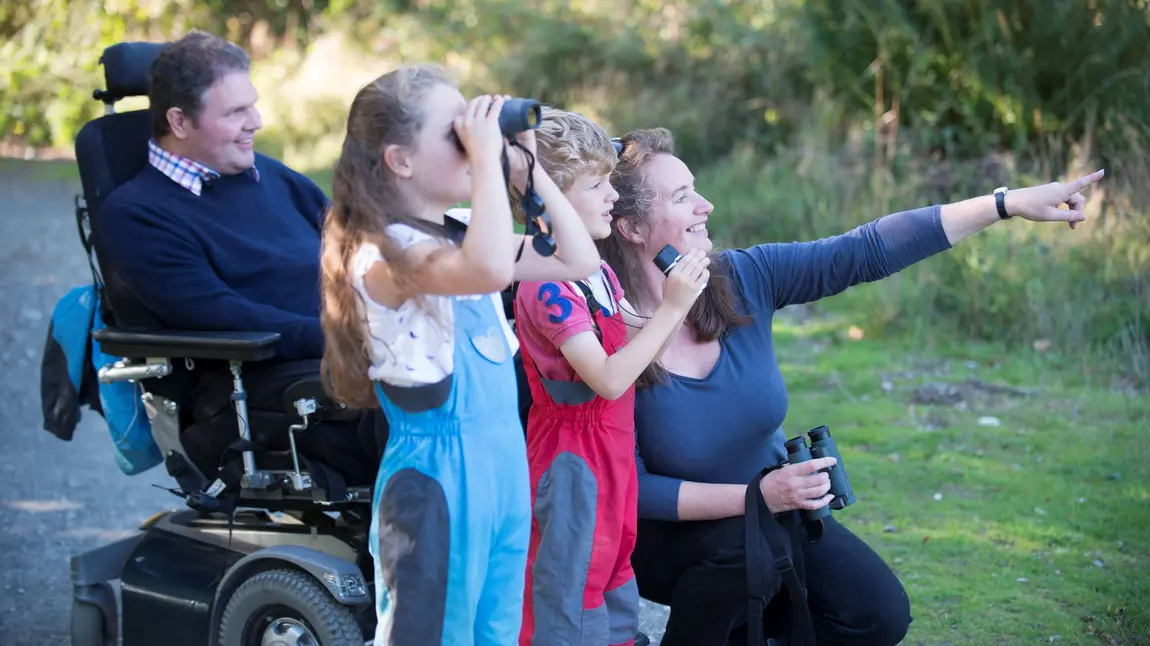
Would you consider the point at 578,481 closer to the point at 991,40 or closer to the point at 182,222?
the point at 182,222

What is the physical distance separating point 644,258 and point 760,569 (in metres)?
0.80

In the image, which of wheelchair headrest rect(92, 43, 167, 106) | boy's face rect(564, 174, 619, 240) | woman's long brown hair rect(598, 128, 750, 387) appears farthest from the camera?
wheelchair headrest rect(92, 43, 167, 106)

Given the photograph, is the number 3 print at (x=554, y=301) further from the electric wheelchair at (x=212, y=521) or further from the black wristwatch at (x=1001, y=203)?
the black wristwatch at (x=1001, y=203)

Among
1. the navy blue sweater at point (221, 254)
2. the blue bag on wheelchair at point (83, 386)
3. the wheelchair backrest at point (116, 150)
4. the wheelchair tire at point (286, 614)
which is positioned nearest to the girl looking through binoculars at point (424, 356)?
the wheelchair tire at point (286, 614)

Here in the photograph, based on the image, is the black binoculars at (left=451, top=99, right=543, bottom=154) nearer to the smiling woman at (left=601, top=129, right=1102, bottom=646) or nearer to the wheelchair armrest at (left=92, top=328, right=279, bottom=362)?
the smiling woman at (left=601, top=129, right=1102, bottom=646)

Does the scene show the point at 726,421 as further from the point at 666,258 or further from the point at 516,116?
the point at 516,116

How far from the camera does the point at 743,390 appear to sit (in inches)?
117

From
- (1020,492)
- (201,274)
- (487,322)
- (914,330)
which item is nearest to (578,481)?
(487,322)

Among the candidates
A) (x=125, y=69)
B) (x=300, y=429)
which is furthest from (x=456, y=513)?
(x=125, y=69)

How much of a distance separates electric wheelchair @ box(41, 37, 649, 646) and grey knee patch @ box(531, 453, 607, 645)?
0.49m

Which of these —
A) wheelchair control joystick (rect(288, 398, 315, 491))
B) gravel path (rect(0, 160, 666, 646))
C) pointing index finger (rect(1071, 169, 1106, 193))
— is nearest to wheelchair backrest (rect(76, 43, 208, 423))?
wheelchair control joystick (rect(288, 398, 315, 491))

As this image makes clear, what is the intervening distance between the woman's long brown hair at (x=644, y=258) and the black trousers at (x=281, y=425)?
30.1 inches

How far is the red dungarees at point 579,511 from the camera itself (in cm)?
268

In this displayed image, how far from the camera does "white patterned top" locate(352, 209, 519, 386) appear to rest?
7.44ft
